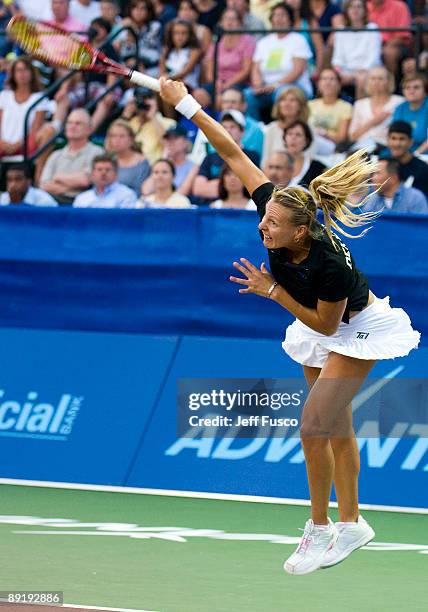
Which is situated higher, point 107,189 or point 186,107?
point 186,107

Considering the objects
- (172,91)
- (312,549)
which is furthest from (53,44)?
(312,549)

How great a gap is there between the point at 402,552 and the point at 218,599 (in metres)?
1.46

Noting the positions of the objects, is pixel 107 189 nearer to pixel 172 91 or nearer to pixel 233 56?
pixel 233 56

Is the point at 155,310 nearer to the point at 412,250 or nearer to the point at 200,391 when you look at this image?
the point at 200,391

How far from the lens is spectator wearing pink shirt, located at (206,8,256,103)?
41.9 ft

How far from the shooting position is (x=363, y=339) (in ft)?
19.5

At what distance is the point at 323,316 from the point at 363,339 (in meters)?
0.40

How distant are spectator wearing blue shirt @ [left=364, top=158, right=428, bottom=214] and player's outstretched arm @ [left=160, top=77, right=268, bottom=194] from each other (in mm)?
4130

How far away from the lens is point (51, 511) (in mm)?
7520

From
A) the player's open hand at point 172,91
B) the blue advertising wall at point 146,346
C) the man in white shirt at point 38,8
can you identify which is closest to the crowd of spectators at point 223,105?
the man in white shirt at point 38,8

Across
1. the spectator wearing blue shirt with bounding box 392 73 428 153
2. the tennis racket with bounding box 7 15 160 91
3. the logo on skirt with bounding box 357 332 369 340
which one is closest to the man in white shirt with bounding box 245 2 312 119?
the spectator wearing blue shirt with bounding box 392 73 428 153

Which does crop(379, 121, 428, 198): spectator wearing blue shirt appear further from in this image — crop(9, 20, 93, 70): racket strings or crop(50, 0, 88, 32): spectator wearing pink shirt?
crop(50, 0, 88, 32): spectator wearing pink shirt

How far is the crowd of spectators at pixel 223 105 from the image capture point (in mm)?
11047

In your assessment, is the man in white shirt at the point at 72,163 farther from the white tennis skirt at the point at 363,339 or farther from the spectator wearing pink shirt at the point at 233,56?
the white tennis skirt at the point at 363,339
